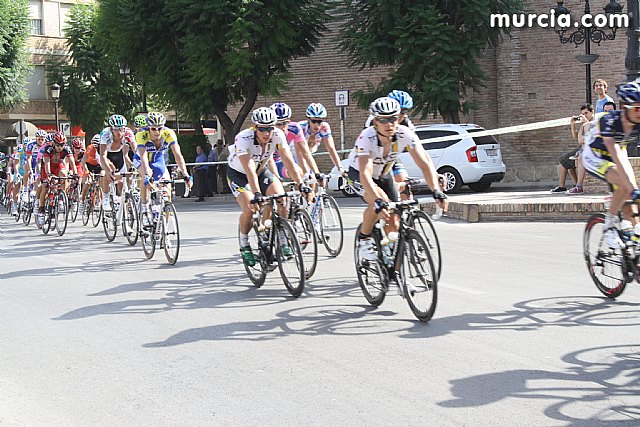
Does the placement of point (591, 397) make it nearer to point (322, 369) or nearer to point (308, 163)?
point (322, 369)

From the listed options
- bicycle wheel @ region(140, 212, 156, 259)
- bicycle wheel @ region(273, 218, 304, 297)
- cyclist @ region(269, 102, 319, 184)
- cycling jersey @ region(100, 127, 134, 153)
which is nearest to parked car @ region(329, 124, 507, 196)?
cycling jersey @ region(100, 127, 134, 153)

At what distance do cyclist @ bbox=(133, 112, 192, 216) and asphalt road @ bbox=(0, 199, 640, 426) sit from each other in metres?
1.84

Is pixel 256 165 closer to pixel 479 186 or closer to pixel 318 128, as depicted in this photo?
pixel 318 128

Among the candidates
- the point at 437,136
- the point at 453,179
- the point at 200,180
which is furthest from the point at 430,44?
the point at 200,180

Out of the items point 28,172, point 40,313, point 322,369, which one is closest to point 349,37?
point 28,172

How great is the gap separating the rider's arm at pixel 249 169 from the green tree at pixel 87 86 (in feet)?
A: 149

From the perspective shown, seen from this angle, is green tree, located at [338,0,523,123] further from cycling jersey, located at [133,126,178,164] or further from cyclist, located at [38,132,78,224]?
cycling jersey, located at [133,126,178,164]

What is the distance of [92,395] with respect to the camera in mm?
6105

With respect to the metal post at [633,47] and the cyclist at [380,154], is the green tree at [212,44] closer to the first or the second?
the metal post at [633,47]

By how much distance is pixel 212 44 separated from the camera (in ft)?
102

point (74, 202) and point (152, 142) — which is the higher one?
point (152, 142)

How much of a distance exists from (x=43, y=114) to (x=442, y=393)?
59.6m

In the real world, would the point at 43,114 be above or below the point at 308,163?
above

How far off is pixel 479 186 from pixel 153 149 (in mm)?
13644
